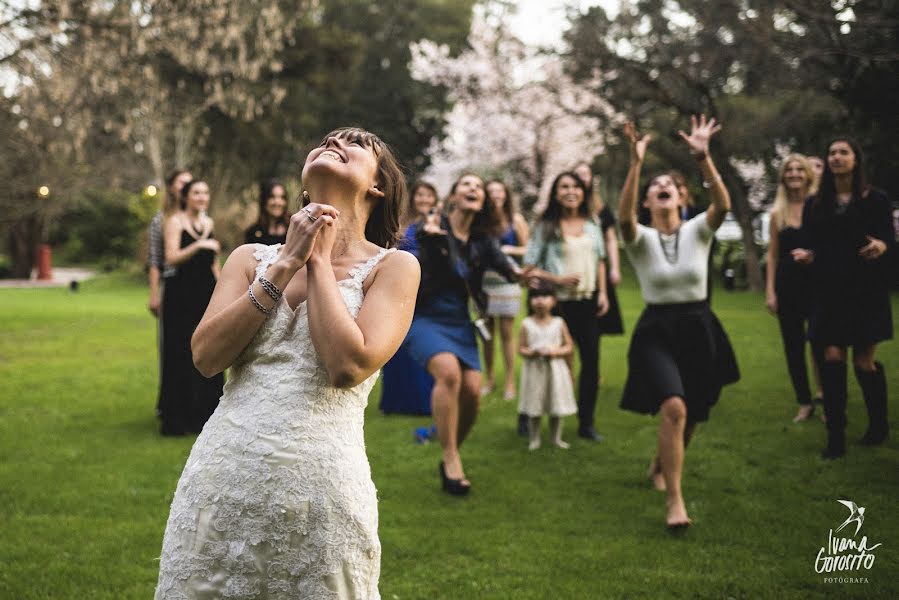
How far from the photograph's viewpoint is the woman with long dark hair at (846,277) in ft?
22.9

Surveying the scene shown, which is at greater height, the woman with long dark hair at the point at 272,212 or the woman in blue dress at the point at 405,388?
the woman with long dark hair at the point at 272,212

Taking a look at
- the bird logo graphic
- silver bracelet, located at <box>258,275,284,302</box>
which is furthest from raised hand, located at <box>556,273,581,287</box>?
silver bracelet, located at <box>258,275,284,302</box>

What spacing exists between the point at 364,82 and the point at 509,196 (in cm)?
4156

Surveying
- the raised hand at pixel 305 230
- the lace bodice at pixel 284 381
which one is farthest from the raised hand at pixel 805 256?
the raised hand at pixel 305 230

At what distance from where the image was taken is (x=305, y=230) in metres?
2.37

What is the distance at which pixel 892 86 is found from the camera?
1300 cm

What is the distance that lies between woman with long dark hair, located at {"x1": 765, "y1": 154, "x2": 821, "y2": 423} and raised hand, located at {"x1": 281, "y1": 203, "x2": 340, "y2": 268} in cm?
687

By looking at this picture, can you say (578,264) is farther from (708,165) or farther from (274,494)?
(274,494)

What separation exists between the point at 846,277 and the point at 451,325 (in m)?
3.16

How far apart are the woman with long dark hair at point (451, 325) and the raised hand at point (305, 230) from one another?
381 cm

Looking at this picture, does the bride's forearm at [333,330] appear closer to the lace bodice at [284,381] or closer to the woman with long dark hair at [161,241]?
the lace bodice at [284,381]

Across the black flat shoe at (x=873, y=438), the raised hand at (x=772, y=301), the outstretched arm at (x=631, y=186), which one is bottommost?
the black flat shoe at (x=873, y=438)

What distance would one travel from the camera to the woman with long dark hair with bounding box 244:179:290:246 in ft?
26.6

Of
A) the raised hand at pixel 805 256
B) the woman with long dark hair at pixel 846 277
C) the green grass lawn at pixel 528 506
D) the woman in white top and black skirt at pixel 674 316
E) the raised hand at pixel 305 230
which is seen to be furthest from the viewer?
the raised hand at pixel 805 256
